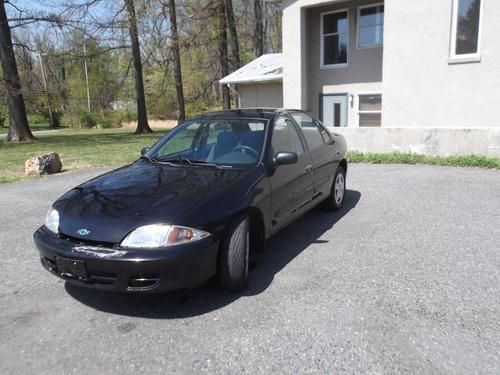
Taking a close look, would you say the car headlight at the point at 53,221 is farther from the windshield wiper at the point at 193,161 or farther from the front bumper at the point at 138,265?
the windshield wiper at the point at 193,161

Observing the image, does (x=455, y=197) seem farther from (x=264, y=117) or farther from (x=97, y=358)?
(x=97, y=358)

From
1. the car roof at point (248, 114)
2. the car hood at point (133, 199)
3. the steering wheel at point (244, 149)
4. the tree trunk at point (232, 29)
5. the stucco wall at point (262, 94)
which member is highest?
the tree trunk at point (232, 29)

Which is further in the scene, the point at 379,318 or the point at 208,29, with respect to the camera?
the point at 208,29

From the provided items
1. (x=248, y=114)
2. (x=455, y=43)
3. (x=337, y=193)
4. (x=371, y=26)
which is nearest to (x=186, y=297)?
(x=248, y=114)

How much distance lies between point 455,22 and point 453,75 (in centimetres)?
140

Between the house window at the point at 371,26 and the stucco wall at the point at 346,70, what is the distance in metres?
0.16

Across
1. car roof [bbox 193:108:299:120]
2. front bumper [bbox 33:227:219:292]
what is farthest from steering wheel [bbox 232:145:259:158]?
front bumper [bbox 33:227:219:292]

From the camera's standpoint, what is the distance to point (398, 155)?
416 inches

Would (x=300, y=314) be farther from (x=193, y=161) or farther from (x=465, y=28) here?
(x=465, y=28)

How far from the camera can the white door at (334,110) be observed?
14859 millimetres

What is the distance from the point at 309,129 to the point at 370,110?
9.58 metres

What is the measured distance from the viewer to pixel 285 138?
4.78 m

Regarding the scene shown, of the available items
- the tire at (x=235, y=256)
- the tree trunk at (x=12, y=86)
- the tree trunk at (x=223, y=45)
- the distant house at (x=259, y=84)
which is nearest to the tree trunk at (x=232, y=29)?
the tree trunk at (x=223, y=45)

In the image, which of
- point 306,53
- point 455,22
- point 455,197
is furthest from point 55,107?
point 455,197
